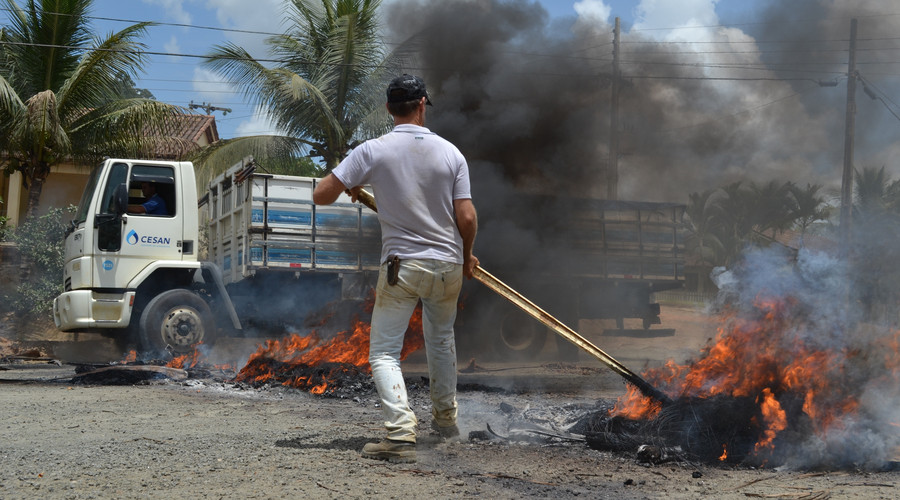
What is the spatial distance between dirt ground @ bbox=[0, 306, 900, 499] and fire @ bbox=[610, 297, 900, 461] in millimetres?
330

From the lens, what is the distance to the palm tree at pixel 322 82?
→ 53.4 feet

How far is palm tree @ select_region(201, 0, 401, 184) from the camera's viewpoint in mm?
16281

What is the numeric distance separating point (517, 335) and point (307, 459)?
30.0ft

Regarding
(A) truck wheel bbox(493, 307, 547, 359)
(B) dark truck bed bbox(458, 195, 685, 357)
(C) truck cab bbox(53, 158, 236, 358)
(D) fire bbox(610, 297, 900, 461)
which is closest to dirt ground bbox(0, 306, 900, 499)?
(D) fire bbox(610, 297, 900, 461)

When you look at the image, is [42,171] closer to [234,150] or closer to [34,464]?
[234,150]

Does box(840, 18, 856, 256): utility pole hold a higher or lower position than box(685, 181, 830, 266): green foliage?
higher

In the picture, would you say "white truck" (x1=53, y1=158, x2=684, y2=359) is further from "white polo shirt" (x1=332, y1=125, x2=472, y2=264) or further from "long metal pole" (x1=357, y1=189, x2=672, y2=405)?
"white polo shirt" (x1=332, y1=125, x2=472, y2=264)

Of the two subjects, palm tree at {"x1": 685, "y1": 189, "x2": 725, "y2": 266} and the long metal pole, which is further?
palm tree at {"x1": 685, "y1": 189, "x2": 725, "y2": 266}

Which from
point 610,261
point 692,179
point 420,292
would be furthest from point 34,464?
point 692,179

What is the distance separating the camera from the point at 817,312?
15.4 feet

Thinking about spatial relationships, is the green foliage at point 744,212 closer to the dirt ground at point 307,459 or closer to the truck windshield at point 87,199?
the dirt ground at point 307,459

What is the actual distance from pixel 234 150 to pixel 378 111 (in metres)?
3.23

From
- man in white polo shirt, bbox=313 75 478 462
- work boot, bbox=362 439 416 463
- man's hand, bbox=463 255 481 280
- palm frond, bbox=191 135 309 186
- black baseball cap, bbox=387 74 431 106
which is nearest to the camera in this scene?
work boot, bbox=362 439 416 463

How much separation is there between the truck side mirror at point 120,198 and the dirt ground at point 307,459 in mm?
2838
